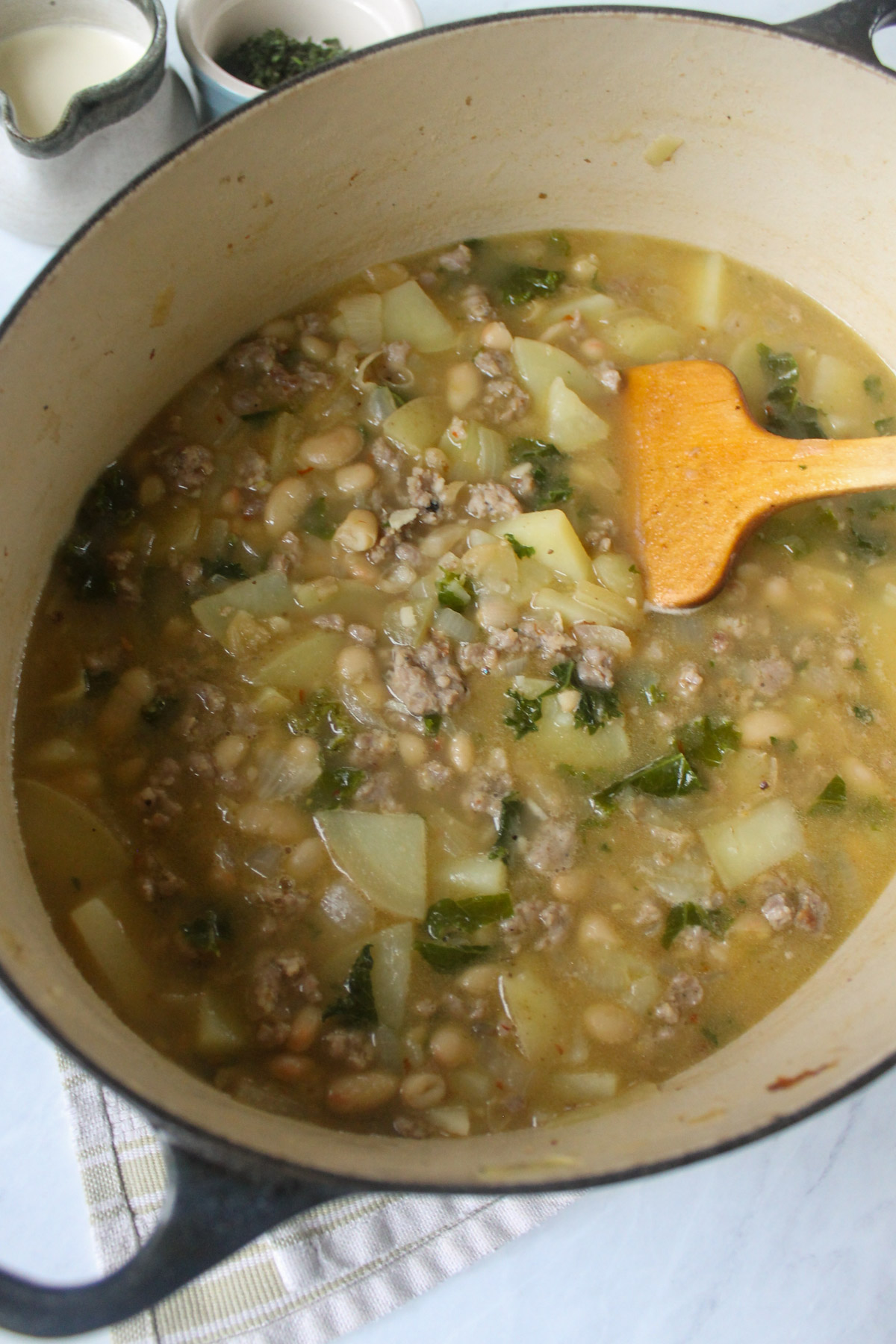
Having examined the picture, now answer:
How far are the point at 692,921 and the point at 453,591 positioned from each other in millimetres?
1062

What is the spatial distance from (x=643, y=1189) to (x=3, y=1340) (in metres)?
1.50

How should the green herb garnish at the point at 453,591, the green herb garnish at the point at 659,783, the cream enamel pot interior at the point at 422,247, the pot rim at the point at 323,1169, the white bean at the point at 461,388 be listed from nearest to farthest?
the pot rim at the point at 323,1169, the cream enamel pot interior at the point at 422,247, the green herb garnish at the point at 659,783, the green herb garnish at the point at 453,591, the white bean at the point at 461,388

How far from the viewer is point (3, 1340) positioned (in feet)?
7.88

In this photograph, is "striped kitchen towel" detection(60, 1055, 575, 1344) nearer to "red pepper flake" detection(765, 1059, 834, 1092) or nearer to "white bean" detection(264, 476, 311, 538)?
"red pepper flake" detection(765, 1059, 834, 1092)

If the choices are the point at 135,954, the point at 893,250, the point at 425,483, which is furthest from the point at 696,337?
the point at 135,954

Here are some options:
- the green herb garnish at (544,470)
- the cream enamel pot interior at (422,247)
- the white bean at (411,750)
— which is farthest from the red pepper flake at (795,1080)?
the green herb garnish at (544,470)

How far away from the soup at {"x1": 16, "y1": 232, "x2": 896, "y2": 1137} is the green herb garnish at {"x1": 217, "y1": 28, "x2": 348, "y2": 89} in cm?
74

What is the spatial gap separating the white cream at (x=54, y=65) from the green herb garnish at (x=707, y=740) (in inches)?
106

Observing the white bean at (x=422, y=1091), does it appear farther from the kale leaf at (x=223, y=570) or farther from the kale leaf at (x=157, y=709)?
the kale leaf at (x=223, y=570)

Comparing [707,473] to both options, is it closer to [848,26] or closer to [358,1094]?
[848,26]

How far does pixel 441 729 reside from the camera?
293 centimetres

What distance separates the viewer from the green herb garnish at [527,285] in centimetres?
350

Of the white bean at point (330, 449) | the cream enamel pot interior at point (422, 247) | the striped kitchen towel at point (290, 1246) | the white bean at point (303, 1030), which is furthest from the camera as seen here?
the white bean at point (330, 449)

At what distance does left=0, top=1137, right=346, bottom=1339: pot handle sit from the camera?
5.65ft
